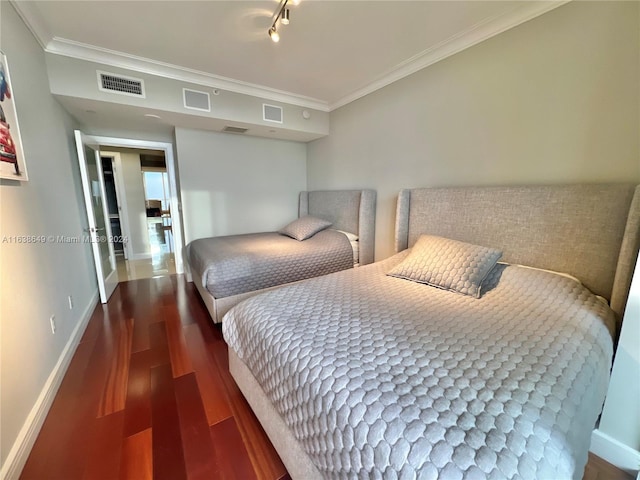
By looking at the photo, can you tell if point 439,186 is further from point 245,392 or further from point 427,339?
point 245,392

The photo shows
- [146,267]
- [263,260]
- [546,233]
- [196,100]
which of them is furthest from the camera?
[146,267]

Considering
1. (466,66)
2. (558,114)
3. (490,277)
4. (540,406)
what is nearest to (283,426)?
(540,406)

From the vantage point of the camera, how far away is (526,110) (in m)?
1.81

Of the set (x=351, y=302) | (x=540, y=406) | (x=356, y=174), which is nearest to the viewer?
(x=540, y=406)

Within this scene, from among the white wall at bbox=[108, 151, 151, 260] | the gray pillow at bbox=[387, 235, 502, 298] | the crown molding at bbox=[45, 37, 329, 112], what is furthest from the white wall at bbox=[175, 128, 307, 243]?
the gray pillow at bbox=[387, 235, 502, 298]

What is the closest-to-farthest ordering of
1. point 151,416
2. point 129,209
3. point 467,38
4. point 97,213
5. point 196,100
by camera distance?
1. point 151,416
2. point 467,38
3. point 196,100
4. point 97,213
5. point 129,209

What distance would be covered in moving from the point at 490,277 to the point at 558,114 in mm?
1136

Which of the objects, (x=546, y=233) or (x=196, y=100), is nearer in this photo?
(x=546, y=233)

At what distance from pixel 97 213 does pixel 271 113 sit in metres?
2.41

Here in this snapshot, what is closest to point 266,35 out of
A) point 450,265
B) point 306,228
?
point 306,228

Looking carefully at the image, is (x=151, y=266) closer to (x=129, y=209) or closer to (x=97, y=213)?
(x=129, y=209)

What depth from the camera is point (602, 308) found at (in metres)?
1.33

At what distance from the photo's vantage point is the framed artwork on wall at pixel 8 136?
1.30 meters

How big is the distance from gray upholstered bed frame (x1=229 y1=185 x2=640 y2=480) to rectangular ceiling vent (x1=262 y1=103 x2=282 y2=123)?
2213mm
